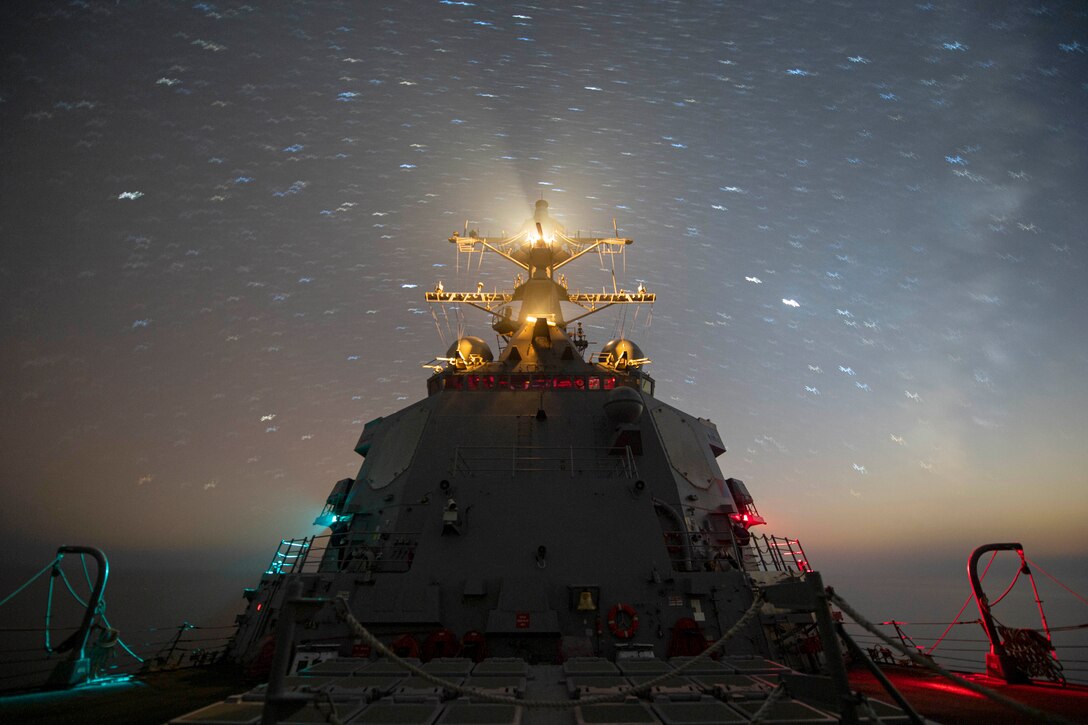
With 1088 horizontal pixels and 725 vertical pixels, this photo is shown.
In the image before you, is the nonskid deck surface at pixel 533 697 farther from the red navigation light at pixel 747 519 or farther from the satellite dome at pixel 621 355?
the satellite dome at pixel 621 355

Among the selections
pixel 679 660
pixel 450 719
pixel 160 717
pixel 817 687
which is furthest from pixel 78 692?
pixel 817 687

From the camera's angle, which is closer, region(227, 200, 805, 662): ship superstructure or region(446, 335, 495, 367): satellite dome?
region(227, 200, 805, 662): ship superstructure

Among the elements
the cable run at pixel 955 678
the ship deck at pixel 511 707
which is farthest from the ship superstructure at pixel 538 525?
the cable run at pixel 955 678

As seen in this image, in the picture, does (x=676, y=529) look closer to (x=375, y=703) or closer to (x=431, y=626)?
(x=431, y=626)

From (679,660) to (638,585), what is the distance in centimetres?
334

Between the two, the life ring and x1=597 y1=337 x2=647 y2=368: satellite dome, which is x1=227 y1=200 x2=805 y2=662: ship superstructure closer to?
the life ring

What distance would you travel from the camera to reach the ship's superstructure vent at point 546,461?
429 inches

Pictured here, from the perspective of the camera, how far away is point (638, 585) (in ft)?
28.3

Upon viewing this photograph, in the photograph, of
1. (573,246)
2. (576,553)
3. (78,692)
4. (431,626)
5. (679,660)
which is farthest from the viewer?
(573,246)

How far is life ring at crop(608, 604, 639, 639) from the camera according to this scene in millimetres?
8023

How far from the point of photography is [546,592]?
8547mm

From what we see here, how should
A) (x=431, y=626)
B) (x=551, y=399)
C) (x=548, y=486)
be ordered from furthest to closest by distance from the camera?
(x=551, y=399) → (x=548, y=486) → (x=431, y=626)

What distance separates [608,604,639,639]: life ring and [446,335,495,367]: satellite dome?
32.1ft

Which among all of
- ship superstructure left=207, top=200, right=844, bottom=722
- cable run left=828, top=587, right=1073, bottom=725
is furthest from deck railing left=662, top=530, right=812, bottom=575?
cable run left=828, top=587, right=1073, bottom=725
